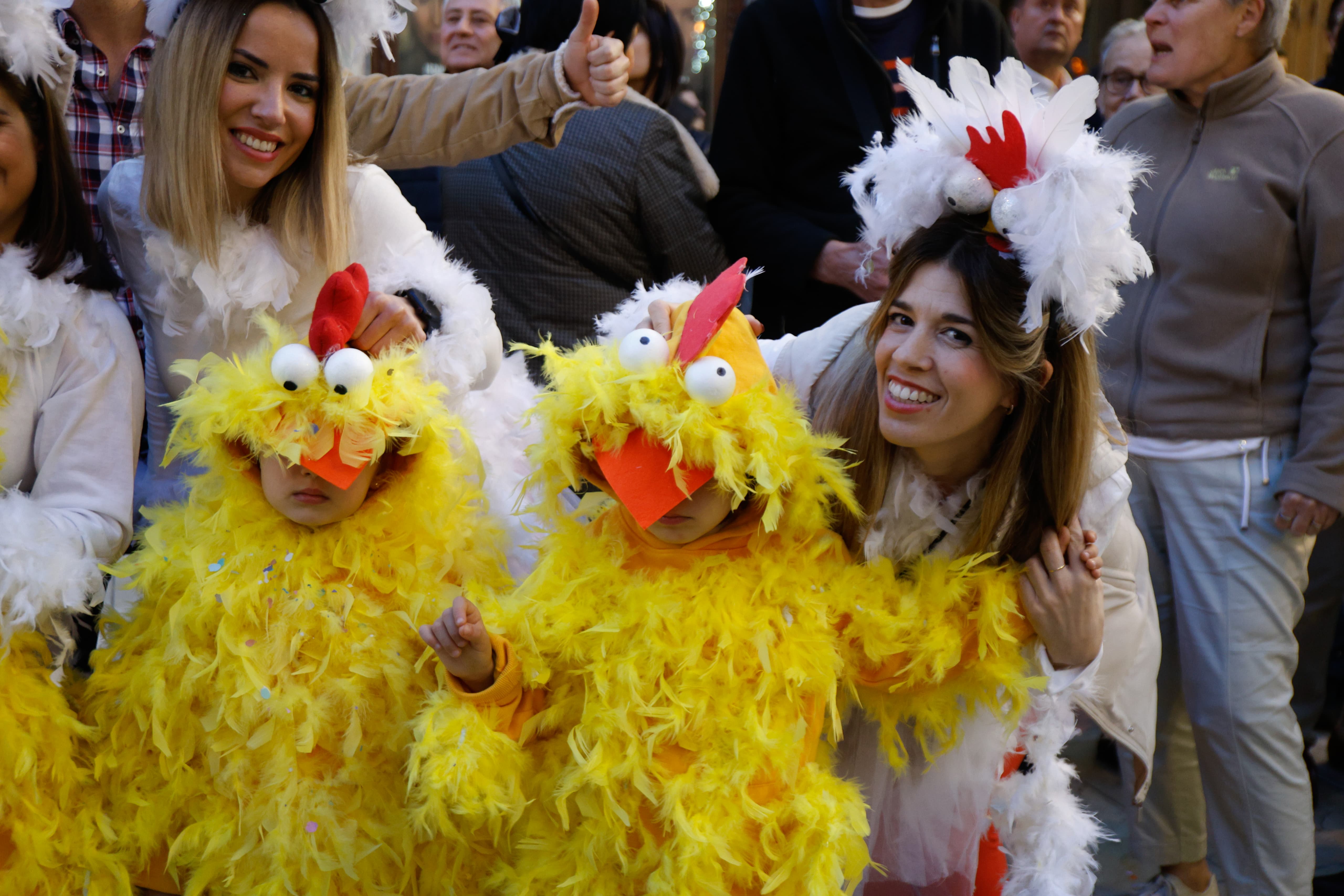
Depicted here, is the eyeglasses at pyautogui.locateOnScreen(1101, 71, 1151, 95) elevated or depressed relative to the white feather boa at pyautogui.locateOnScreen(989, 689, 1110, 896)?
elevated

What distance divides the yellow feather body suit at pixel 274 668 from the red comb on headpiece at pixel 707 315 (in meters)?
0.44

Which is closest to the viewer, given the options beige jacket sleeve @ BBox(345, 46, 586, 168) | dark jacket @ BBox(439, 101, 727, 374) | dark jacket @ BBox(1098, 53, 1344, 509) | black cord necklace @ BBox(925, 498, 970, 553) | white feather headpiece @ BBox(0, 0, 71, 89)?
white feather headpiece @ BBox(0, 0, 71, 89)

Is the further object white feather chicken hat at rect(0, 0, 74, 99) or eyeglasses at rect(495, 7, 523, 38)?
eyeglasses at rect(495, 7, 523, 38)

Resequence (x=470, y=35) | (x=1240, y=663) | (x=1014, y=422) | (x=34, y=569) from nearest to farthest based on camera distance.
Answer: (x=34, y=569)
(x=1014, y=422)
(x=1240, y=663)
(x=470, y=35)

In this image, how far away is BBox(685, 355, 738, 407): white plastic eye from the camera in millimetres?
1611

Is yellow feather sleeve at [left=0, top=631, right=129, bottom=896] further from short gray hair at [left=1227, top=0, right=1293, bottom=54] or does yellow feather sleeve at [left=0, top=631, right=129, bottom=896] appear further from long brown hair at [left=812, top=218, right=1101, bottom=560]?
short gray hair at [left=1227, top=0, right=1293, bottom=54]

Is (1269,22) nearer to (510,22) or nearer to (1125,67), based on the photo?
(1125,67)

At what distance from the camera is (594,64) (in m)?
2.23

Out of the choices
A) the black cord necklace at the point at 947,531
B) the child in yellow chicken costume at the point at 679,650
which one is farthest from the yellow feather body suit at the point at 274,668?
the black cord necklace at the point at 947,531

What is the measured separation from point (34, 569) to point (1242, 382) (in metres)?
2.50

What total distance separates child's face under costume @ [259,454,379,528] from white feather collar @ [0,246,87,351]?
0.42m

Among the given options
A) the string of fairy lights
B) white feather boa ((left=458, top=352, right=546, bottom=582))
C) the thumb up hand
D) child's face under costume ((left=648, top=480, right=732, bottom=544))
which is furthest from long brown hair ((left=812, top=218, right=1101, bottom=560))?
the string of fairy lights

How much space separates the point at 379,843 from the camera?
173 centimetres

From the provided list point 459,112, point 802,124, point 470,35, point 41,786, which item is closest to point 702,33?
point 470,35
